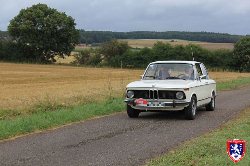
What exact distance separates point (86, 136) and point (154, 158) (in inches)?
111

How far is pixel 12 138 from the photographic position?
10.6 metres

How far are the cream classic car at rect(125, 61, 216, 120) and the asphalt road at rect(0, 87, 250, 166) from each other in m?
0.39

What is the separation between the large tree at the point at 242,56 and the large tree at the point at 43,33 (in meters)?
24.4

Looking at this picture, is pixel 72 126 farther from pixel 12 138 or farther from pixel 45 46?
pixel 45 46

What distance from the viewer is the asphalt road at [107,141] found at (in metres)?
8.26

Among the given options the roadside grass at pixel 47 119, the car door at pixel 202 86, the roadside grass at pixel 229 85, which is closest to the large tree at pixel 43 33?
the roadside grass at pixel 229 85

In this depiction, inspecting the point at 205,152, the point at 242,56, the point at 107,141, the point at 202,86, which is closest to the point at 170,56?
the point at 242,56

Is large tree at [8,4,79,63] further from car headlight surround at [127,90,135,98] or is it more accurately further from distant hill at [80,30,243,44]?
car headlight surround at [127,90,135,98]

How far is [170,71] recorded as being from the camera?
15.3m

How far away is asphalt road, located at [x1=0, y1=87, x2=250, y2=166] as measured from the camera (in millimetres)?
8258

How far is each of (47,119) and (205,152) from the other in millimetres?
5895

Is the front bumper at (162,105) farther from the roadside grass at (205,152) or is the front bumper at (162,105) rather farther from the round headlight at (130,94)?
the roadside grass at (205,152)

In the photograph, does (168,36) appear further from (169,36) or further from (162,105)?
(162,105)

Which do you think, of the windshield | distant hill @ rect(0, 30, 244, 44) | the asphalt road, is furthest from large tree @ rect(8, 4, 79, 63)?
the asphalt road
